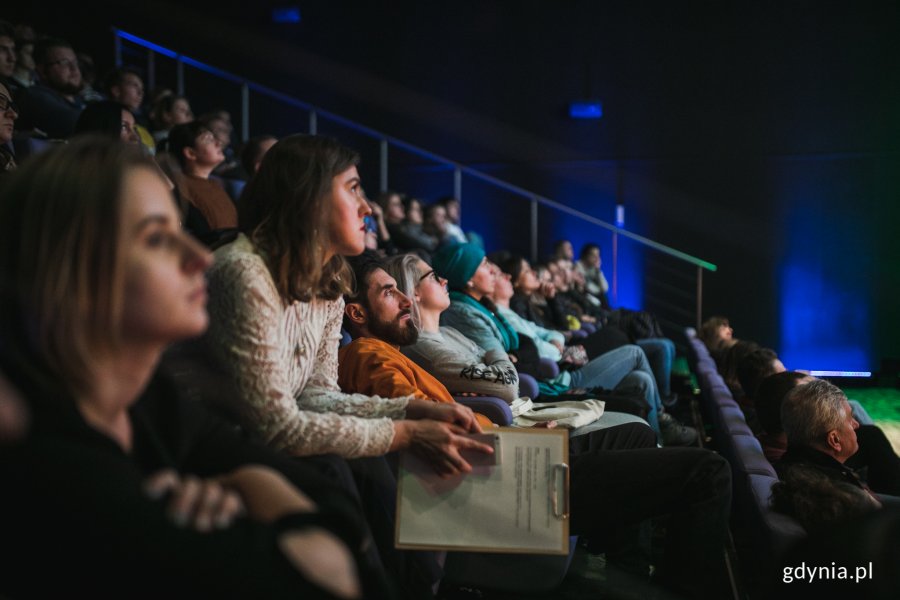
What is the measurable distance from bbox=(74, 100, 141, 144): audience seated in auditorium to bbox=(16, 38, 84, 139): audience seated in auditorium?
1171 mm

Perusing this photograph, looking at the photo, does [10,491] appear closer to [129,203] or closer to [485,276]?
[129,203]

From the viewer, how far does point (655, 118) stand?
27.2 ft

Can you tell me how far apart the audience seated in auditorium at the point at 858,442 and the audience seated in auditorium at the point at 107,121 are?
2.52 meters

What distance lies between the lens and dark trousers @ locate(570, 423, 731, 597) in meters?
1.87

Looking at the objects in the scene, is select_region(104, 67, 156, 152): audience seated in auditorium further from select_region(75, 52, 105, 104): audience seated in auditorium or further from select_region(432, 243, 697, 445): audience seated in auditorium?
select_region(432, 243, 697, 445): audience seated in auditorium

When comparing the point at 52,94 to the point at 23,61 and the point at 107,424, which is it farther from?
the point at 107,424

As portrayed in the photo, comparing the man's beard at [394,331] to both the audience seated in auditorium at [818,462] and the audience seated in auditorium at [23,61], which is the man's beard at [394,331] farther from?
the audience seated in auditorium at [23,61]

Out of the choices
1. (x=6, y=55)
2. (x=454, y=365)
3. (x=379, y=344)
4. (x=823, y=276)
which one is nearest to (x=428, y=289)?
(x=454, y=365)

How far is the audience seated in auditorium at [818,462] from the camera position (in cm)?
182

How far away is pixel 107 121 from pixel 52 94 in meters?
1.57

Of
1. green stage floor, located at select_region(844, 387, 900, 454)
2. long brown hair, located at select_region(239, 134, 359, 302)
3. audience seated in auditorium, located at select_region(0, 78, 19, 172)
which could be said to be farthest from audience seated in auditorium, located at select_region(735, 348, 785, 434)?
audience seated in auditorium, located at select_region(0, 78, 19, 172)

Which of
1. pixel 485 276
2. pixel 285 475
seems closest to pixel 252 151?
pixel 485 276

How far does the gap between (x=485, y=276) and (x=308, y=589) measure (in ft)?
9.36

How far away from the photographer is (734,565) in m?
2.21
